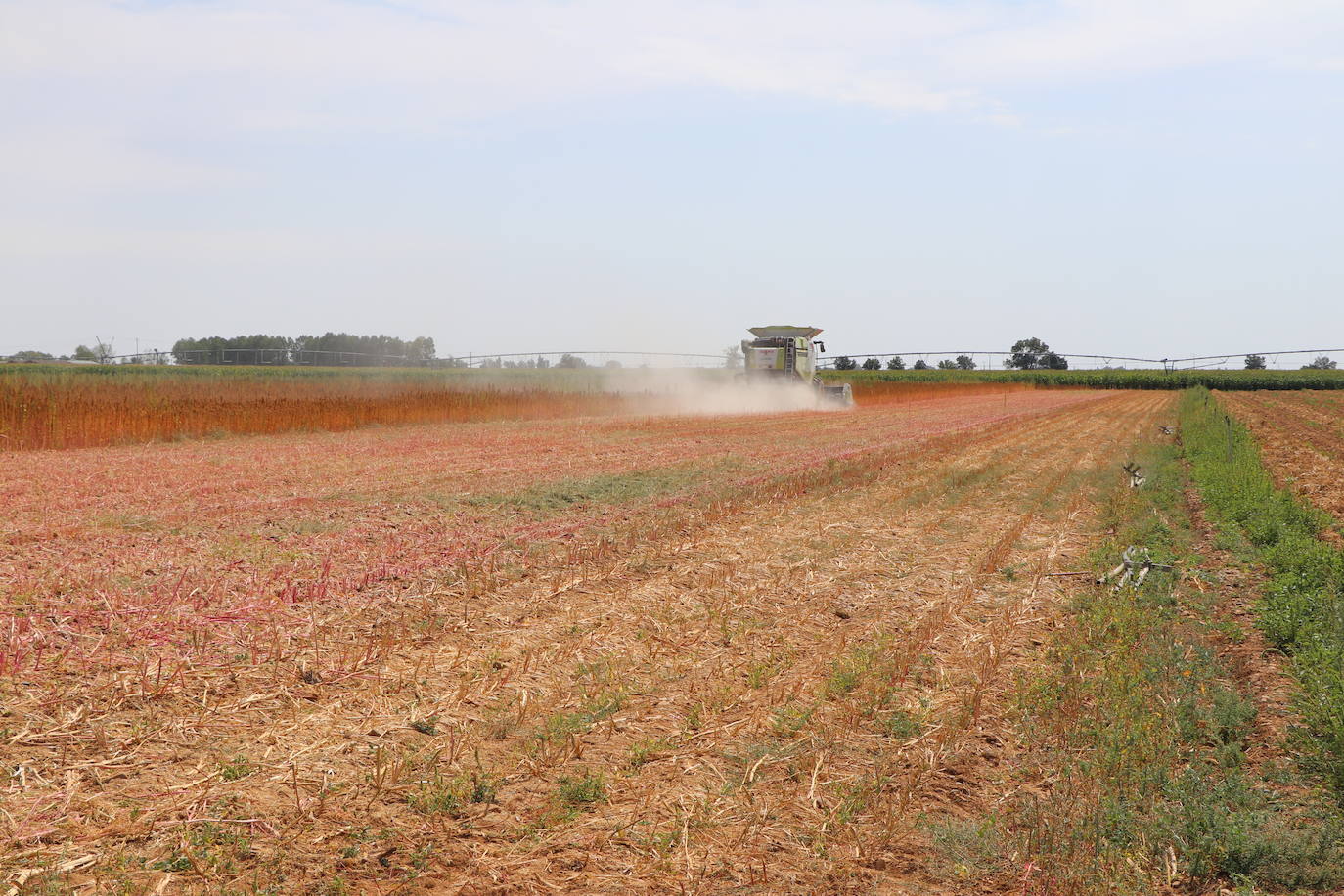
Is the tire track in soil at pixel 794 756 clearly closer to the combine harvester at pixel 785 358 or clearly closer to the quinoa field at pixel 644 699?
the quinoa field at pixel 644 699

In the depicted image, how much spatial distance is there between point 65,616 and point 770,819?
4864 mm

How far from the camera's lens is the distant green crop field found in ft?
253

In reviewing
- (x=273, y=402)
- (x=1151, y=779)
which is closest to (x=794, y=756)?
(x=1151, y=779)

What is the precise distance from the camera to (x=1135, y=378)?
3268 inches

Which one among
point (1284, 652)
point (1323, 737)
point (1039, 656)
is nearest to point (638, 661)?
point (1039, 656)

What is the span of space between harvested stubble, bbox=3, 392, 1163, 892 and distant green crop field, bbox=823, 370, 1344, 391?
6615 centimetres

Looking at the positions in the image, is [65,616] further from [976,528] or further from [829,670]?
[976,528]

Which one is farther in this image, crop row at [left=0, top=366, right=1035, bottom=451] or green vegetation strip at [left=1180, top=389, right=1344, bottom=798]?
crop row at [left=0, top=366, right=1035, bottom=451]

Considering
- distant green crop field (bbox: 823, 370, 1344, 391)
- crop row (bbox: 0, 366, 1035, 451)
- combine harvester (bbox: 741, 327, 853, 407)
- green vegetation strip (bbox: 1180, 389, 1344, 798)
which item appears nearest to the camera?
green vegetation strip (bbox: 1180, 389, 1344, 798)

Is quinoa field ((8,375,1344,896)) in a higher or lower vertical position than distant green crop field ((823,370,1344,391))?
lower

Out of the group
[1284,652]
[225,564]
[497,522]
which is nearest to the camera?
[1284,652]

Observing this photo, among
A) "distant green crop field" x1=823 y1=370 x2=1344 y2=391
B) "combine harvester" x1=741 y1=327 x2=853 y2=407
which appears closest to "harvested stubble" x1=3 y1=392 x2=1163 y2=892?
"combine harvester" x1=741 y1=327 x2=853 y2=407

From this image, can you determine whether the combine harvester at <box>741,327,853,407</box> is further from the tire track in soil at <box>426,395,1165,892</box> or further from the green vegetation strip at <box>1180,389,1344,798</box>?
the tire track in soil at <box>426,395,1165,892</box>

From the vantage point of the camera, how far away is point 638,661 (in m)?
6.25
